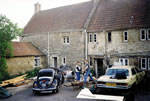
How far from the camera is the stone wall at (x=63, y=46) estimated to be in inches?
750

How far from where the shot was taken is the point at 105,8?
19.3 m

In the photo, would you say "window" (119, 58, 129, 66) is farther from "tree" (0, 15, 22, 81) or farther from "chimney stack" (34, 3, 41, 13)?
"chimney stack" (34, 3, 41, 13)

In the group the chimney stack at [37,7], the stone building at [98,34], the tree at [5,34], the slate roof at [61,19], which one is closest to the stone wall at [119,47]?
the stone building at [98,34]

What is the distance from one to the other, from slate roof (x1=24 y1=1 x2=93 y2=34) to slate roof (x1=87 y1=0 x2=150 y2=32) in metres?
1.93

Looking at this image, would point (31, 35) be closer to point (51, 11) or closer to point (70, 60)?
point (51, 11)

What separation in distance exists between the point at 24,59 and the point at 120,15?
43.8 feet

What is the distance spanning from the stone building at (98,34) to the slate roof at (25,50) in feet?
3.46

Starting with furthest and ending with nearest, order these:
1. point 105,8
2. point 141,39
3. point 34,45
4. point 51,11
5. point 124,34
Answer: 1. point 51,11
2. point 34,45
3. point 105,8
4. point 124,34
5. point 141,39

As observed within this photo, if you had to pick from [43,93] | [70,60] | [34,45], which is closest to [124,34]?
[70,60]

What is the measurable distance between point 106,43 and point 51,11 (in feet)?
43.2

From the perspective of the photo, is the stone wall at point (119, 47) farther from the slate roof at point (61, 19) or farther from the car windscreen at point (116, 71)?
the car windscreen at point (116, 71)

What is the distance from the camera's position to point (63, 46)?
20.7 meters

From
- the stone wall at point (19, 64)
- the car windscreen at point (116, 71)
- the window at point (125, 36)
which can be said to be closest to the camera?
the car windscreen at point (116, 71)

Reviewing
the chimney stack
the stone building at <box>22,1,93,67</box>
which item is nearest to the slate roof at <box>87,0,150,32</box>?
the stone building at <box>22,1,93,67</box>
